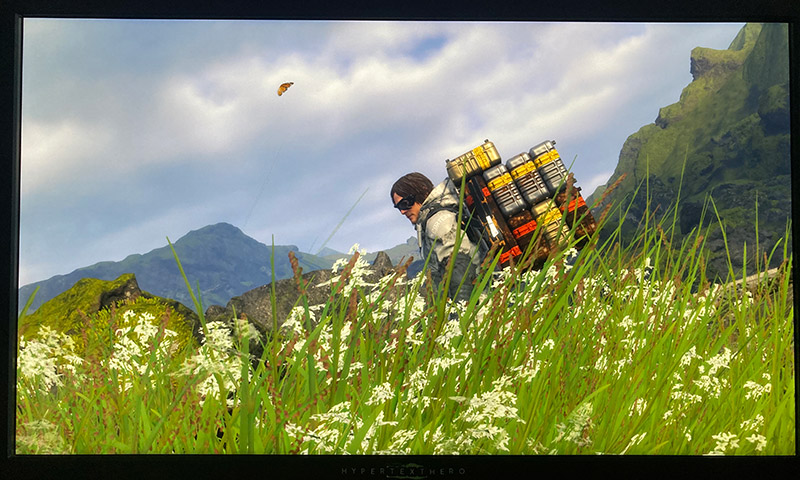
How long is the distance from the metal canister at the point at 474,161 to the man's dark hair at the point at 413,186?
7cm

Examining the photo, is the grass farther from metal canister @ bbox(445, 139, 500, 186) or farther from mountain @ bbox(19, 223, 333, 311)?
metal canister @ bbox(445, 139, 500, 186)

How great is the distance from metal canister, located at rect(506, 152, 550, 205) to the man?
0.53 ft

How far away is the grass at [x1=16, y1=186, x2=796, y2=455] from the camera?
4.35ft

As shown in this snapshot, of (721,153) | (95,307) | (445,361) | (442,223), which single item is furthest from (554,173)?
(95,307)

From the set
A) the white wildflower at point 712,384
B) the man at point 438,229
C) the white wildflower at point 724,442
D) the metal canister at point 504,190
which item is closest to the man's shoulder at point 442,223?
the man at point 438,229

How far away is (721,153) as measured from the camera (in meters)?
1.39

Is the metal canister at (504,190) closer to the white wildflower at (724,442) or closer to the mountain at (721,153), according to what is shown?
the mountain at (721,153)

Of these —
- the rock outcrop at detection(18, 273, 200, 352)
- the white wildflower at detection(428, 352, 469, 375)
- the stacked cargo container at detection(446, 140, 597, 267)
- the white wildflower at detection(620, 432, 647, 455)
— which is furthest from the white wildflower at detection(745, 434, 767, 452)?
the rock outcrop at detection(18, 273, 200, 352)

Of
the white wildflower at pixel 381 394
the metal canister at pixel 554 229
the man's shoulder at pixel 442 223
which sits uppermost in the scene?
the man's shoulder at pixel 442 223

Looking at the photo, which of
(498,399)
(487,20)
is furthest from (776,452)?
(487,20)

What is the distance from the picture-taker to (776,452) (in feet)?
4.45

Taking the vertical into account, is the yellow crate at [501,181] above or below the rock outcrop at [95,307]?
below

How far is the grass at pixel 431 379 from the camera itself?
1325mm

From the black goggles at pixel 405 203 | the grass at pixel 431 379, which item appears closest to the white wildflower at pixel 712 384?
the grass at pixel 431 379
